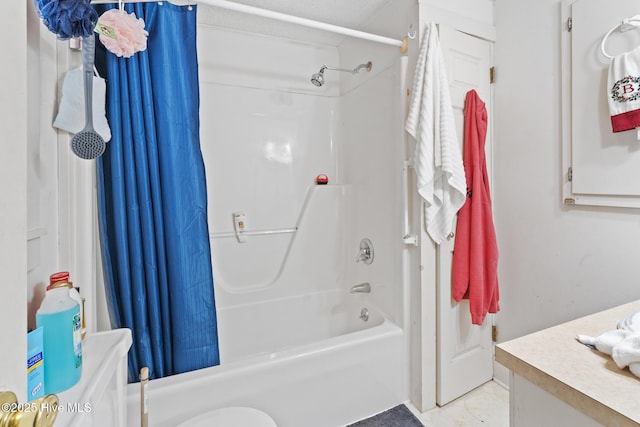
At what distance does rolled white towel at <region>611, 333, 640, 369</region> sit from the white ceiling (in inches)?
76.6

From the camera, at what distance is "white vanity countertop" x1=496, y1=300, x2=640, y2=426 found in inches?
21.2

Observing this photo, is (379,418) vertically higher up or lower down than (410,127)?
lower down

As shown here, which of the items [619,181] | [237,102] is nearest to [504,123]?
[619,181]

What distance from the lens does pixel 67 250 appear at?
0.91 meters

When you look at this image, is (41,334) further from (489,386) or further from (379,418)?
(489,386)

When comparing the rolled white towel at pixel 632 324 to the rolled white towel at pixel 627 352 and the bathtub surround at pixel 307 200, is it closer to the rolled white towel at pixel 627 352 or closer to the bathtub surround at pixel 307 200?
the rolled white towel at pixel 627 352

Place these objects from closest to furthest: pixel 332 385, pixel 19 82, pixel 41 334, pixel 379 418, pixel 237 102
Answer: pixel 19 82
pixel 41 334
pixel 332 385
pixel 379 418
pixel 237 102

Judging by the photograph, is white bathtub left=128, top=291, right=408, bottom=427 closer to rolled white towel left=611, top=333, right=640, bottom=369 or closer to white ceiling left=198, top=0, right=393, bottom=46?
rolled white towel left=611, top=333, right=640, bottom=369

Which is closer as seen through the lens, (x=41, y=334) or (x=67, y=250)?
(x=41, y=334)

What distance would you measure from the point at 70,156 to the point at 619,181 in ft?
6.87

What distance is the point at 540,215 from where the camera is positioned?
1.57 meters

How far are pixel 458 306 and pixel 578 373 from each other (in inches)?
43.2

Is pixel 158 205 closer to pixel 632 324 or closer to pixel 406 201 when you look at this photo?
pixel 406 201

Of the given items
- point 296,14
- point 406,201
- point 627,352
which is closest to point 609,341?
point 627,352
